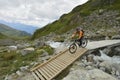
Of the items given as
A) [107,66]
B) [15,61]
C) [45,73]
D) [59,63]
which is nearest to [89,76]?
[107,66]

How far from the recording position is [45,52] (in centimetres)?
2966

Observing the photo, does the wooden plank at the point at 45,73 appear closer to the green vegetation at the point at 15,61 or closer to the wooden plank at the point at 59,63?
the wooden plank at the point at 59,63

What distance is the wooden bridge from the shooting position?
19.9 metres

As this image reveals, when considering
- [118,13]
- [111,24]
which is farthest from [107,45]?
[118,13]

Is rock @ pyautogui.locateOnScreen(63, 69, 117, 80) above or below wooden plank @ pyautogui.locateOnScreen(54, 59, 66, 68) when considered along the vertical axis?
below

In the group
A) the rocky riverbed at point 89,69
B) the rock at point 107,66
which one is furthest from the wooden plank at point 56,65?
the rock at point 107,66

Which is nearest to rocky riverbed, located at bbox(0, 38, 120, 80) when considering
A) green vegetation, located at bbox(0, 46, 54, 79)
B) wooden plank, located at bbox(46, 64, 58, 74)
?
green vegetation, located at bbox(0, 46, 54, 79)

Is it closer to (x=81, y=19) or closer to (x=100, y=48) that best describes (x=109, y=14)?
(x=81, y=19)

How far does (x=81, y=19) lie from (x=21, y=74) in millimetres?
57658

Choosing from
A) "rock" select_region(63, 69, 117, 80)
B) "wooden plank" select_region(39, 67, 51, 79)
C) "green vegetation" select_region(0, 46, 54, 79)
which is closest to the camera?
"rock" select_region(63, 69, 117, 80)

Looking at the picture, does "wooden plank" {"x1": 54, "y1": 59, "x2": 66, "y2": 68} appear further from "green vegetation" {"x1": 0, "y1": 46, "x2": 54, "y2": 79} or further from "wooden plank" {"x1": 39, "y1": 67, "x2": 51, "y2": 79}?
"green vegetation" {"x1": 0, "y1": 46, "x2": 54, "y2": 79}

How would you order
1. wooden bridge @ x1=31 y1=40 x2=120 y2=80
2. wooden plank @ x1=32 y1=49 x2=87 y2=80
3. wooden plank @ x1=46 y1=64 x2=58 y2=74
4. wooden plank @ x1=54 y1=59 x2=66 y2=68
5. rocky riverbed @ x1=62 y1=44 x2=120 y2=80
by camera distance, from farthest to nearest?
wooden plank @ x1=54 y1=59 x2=66 y2=68
wooden plank @ x1=46 y1=64 x2=58 y2=74
wooden plank @ x1=32 y1=49 x2=87 y2=80
wooden bridge @ x1=31 y1=40 x2=120 y2=80
rocky riverbed @ x1=62 y1=44 x2=120 y2=80

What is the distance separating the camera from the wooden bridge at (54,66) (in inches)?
782

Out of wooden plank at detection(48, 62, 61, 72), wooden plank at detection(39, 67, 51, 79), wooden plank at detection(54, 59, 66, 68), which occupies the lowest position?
wooden plank at detection(39, 67, 51, 79)
